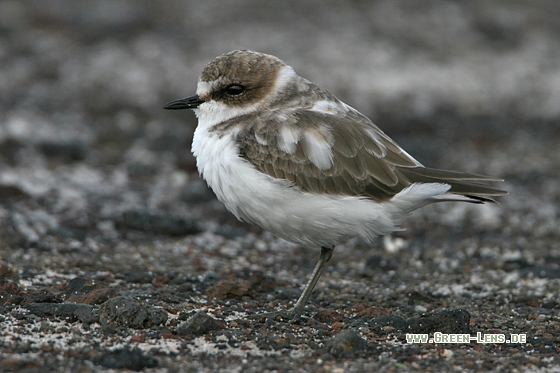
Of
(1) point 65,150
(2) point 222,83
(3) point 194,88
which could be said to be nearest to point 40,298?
(2) point 222,83

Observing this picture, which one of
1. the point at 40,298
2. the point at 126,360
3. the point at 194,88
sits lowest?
the point at 126,360

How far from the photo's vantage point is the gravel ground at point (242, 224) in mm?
4730

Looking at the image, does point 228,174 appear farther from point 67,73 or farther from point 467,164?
point 67,73

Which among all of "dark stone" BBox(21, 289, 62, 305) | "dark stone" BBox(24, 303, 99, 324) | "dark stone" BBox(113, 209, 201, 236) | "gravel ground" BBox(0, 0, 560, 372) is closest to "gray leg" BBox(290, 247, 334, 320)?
"gravel ground" BBox(0, 0, 560, 372)

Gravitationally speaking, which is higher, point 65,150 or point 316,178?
point 65,150

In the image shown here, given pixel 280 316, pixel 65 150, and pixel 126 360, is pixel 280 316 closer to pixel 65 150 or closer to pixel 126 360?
pixel 126 360

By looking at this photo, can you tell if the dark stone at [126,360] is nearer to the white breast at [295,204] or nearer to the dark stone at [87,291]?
the dark stone at [87,291]

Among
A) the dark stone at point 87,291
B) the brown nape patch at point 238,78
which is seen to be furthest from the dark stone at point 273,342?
the brown nape patch at point 238,78

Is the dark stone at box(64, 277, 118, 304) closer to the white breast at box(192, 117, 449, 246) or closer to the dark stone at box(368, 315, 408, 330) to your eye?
the white breast at box(192, 117, 449, 246)

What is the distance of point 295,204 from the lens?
527 cm

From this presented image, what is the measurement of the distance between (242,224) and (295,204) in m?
2.91

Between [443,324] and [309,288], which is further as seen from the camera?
[309,288]

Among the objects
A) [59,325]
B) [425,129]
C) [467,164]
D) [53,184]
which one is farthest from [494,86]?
[59,325]

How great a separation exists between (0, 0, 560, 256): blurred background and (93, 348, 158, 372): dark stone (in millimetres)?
2877
